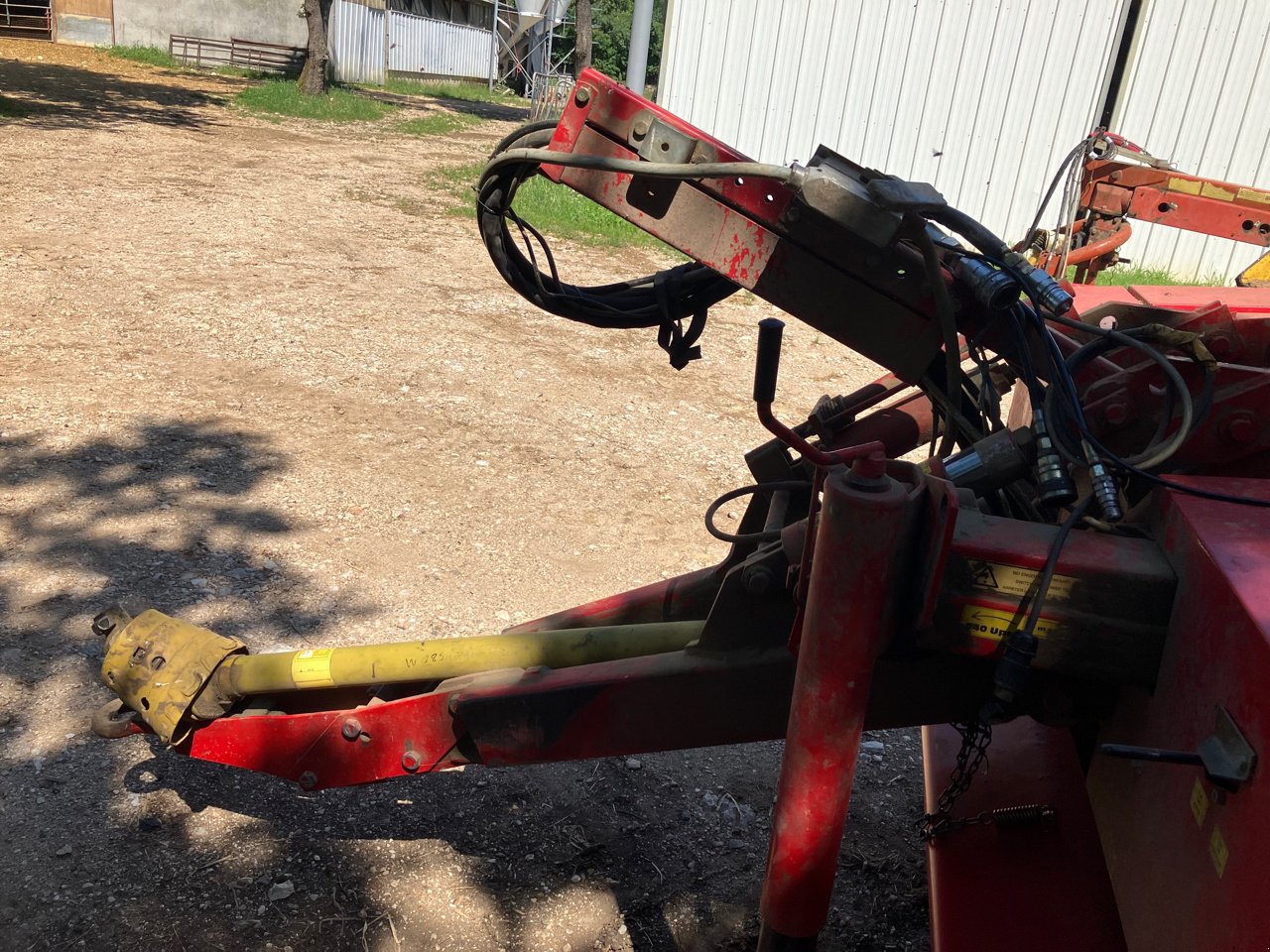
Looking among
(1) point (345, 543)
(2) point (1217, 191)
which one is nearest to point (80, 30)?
(1) point (345, 543)

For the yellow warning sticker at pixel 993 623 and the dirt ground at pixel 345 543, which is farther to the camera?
the dirt ground at pixel 345 543

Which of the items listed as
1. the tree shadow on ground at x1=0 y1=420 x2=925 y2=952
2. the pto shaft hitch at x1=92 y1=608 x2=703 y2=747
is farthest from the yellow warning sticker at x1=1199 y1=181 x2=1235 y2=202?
the pto shaft hitch at x1=92 y1=608 x2=703 y2=747

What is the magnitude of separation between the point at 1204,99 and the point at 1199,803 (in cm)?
1133

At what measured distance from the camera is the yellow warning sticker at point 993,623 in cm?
159

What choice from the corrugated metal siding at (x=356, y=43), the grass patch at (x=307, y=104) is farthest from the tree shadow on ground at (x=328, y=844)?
the corrugated metal siding at (x=356, y=43)

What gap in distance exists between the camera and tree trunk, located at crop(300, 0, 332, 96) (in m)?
19.4

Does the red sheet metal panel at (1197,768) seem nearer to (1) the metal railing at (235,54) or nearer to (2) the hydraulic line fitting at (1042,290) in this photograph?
(2) the hydraulic line fitting at (1042,290)

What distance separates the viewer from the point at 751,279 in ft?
6.51

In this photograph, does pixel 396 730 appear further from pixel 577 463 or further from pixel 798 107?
pixel 798 107

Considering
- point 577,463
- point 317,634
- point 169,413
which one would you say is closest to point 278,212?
point 169,413

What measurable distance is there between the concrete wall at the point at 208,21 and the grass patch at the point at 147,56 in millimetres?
413

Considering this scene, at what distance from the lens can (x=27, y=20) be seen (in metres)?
24.1

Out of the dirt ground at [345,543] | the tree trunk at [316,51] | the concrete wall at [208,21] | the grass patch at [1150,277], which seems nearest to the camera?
the dirt ground at [345,543]

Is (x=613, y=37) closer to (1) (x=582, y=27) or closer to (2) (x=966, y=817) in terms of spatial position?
(1) (x=582, y=27)
